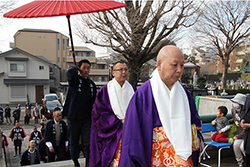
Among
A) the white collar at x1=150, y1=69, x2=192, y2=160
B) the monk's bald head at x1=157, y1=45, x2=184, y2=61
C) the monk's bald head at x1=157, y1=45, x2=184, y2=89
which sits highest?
the monk's bald head at x1=157, y1=45, x2=184, y2=61

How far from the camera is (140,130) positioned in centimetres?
178

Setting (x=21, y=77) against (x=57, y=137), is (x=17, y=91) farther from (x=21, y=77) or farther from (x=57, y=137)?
(x=57, y=137)

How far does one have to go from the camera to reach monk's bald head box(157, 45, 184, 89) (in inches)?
73.5

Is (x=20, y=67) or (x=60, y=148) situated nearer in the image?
(x=60, y=148)

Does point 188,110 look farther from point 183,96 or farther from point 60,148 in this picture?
point 60,148

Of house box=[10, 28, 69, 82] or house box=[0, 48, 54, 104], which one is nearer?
house box=[0, 48, 54, 104]

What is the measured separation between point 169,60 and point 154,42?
8136mm

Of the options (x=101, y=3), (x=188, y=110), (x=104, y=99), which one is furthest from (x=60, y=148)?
(x=188, y=110)

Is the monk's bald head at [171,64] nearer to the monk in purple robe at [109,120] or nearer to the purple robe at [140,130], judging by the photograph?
the purple robe at [140,130]

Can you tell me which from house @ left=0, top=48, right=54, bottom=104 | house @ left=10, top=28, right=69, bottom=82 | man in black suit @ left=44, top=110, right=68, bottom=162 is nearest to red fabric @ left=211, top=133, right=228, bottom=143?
man in black suit @ left=44, top=110, right=68, bottom=162

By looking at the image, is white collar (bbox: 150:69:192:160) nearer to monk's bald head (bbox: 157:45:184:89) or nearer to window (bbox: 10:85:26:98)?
monk's bald head (bbox: 157:45:184:89)

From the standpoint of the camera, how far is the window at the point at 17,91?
1150 inches

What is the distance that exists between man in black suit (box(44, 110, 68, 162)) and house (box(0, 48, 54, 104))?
87.2ft

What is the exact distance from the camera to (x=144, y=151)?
177 cm
